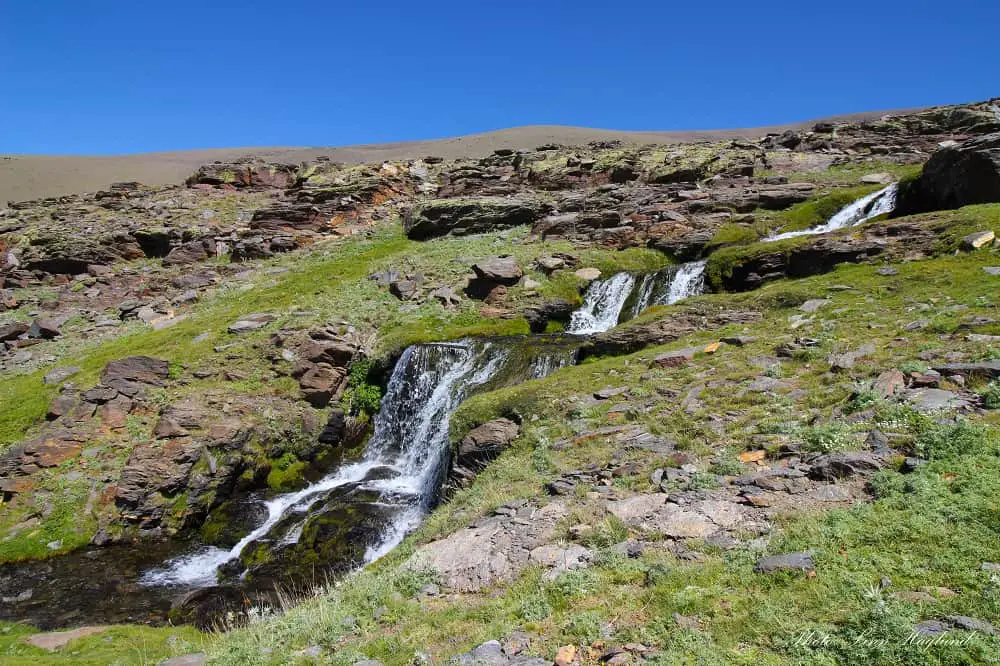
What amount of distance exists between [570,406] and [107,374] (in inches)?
680

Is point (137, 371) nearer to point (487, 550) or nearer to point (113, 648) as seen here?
point (113, 648)

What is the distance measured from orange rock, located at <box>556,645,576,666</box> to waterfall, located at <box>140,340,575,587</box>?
963 cm

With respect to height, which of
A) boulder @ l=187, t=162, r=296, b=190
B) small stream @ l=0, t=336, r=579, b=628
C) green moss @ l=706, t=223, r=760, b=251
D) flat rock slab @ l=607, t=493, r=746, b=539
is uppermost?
boulder @ l=187, t=162, r=296, b=190

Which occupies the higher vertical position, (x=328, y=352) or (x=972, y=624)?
(x=972, y=624)

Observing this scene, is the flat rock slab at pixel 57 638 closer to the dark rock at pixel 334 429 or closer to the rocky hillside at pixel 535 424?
the rocky hillside at pixel 535 424

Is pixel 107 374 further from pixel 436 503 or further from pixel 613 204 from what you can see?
pixel 613 204

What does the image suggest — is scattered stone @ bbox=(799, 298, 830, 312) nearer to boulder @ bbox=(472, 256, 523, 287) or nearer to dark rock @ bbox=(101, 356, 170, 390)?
boulder @ bbox=(472, 256, 523, 287)

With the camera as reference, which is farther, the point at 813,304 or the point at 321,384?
the point at 321,384

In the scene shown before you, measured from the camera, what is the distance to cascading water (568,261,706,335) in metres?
23.2

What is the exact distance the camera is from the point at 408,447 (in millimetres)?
18984

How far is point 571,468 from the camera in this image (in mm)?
9156

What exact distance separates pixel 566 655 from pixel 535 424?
7392 mm

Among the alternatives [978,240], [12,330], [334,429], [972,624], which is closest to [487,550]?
[972,624]

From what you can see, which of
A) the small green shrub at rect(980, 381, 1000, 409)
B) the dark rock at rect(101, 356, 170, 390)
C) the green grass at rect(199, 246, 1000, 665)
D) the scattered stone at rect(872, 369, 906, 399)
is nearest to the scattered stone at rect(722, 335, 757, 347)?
the green grass at rect(199, 246, 1000, 665)
